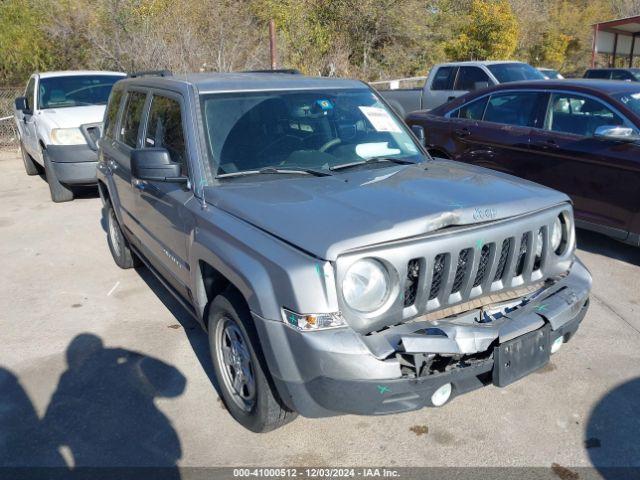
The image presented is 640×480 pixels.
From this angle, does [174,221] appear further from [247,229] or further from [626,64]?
[626,64]

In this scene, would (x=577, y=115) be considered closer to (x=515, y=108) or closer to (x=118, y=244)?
(x=515, y=108)

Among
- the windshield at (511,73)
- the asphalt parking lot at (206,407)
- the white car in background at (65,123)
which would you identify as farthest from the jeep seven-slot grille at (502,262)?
the windshield at (511,73)

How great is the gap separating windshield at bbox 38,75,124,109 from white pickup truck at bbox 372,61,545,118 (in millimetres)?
4939

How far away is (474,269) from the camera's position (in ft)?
9.24

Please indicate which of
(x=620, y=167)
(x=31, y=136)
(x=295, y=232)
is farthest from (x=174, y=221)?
(x=31, y=136)

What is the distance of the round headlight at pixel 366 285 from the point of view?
101 inches

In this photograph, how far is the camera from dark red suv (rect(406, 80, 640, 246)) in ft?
17.4

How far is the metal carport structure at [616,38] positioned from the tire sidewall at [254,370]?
2688 centimetres

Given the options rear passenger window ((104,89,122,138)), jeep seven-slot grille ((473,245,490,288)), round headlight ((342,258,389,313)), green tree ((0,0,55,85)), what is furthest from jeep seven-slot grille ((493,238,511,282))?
green tree ((0,0,55,85))

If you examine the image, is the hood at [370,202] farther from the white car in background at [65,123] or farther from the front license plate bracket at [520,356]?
the white car in background at [65,123]

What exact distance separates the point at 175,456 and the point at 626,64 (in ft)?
123

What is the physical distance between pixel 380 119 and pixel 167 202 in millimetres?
1632

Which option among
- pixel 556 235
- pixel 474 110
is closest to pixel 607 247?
pixel 474 110

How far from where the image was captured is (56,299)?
17.0ft
